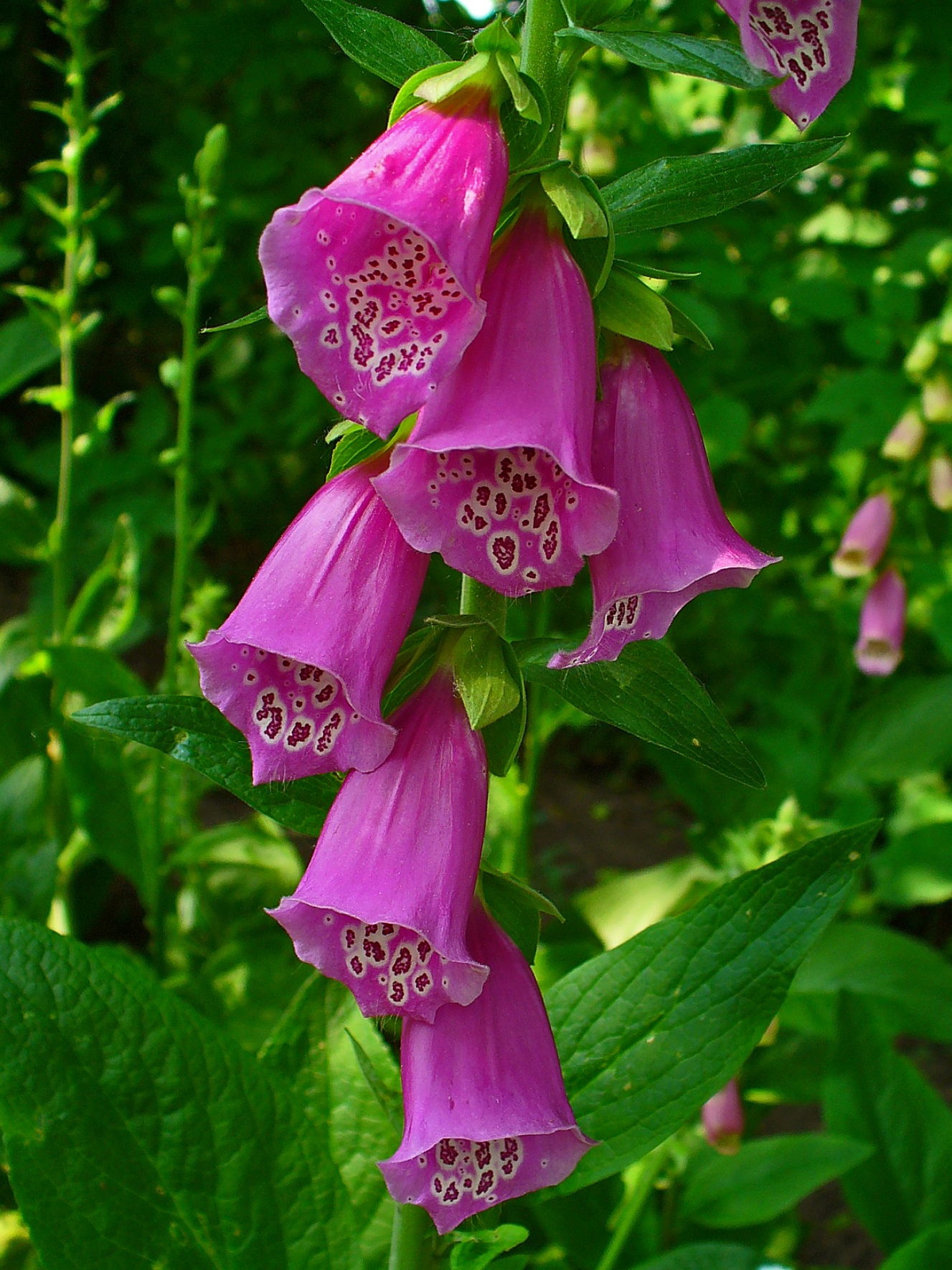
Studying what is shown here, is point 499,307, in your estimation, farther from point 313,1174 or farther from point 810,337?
point 810,337

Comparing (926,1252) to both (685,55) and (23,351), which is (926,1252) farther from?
(23,351)

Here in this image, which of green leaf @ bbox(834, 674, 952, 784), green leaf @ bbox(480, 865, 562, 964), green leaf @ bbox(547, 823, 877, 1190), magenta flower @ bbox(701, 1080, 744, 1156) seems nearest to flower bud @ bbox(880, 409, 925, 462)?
green leaf @ bbox(834, 674, 952, 784)

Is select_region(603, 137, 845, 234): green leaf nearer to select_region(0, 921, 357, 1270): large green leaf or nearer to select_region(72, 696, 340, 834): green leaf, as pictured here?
select_region(72, 696, 340, 834): green leaf

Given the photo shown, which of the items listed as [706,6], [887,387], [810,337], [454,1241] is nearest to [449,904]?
[454,1241]

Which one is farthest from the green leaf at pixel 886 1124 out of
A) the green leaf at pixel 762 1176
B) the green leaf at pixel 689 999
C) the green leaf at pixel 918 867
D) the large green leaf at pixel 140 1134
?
the large green leaf at pixel 140 1134

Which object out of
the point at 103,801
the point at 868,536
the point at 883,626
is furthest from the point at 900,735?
the point at 103,801

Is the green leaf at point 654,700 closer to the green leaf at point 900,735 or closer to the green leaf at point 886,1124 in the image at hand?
the green leaf at point 886,1124
